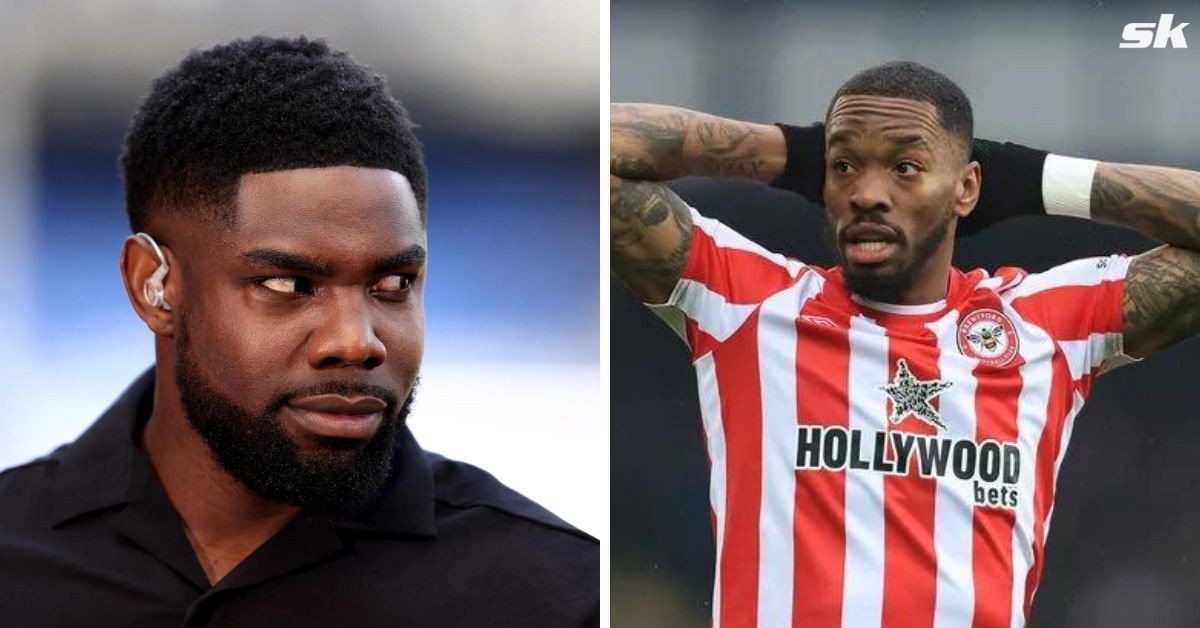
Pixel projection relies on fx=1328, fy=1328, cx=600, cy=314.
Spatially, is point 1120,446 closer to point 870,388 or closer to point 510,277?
point 870,388

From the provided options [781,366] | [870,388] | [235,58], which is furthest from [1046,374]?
[235,58]

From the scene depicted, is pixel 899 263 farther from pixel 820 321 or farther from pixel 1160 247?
pixel 1160 247

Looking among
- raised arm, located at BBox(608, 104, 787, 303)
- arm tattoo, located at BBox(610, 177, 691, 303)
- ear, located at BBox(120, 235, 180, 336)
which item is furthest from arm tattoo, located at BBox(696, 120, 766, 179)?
ear, located at BBox(120, 235, 180, 336)

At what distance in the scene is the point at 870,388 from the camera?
7.55 feet

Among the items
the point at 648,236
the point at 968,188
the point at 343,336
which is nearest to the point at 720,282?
the point at 648,236

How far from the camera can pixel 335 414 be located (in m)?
2.06

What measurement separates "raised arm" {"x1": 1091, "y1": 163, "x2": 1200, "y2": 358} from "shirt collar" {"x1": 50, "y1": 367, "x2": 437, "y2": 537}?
125cm

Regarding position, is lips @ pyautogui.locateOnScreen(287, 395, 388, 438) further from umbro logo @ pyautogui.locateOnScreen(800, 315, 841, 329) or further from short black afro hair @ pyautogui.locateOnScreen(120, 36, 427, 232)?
umbro logo @ pyautogui.locateOnScreen(800, 315, 841, 329)

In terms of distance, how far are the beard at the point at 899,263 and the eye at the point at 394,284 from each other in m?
0.74

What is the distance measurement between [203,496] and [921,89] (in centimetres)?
137

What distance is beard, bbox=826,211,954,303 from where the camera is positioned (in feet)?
7.61

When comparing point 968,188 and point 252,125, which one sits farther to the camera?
point 968,188

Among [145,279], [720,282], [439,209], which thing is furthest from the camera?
[720,282]

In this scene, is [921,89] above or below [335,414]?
above
